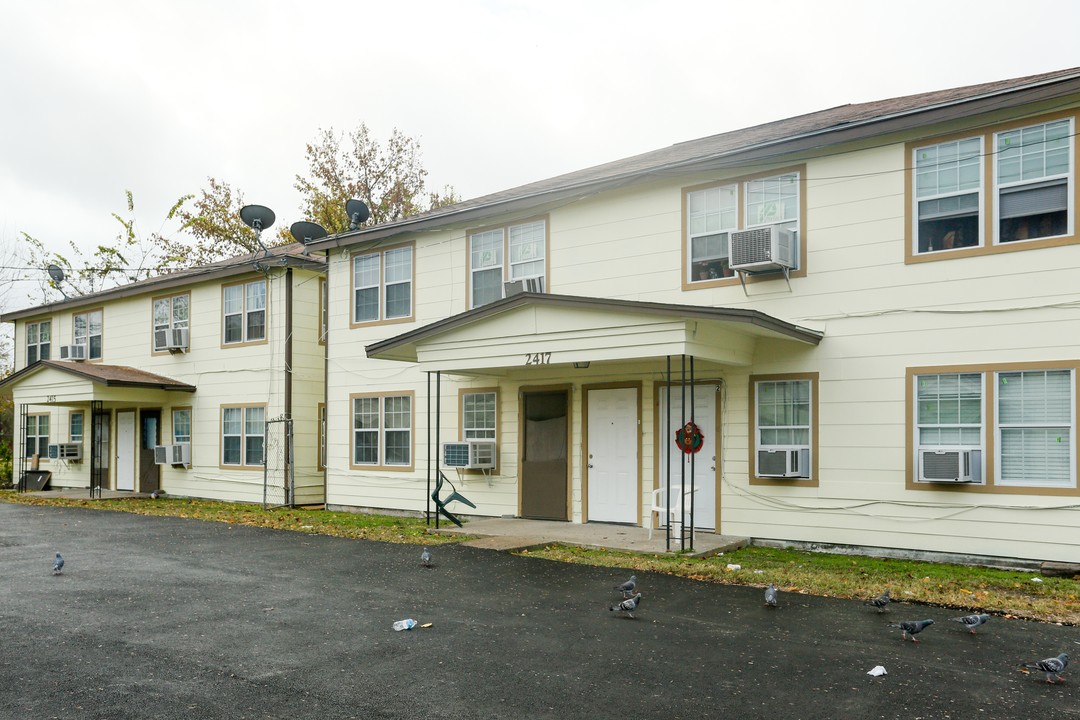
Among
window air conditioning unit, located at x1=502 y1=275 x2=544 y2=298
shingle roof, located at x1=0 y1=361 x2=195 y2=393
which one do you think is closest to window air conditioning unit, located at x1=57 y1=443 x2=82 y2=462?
shingle roof, located at x1=0 y1=361 x2=195 y2=393

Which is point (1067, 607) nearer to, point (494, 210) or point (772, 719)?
point (772, 719)

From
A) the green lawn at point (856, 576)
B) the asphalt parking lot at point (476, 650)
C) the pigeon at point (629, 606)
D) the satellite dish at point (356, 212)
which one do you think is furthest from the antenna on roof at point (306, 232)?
the pigeon at point (629, 606)

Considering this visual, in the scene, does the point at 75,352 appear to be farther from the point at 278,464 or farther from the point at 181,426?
the point at 278,464

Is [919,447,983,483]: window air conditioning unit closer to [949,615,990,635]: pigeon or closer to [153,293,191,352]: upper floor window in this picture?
[949,615,990,635]: pigeon

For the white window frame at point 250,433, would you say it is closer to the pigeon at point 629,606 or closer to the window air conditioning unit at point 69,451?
the window air conditioning unit at point 69,451

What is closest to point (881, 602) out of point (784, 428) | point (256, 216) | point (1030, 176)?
point (784, 428)

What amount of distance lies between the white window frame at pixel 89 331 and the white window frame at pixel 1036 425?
21.6 m

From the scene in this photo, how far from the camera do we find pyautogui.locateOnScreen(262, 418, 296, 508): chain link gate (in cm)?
1845

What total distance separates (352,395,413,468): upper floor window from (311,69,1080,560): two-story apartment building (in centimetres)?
141

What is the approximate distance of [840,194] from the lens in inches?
441

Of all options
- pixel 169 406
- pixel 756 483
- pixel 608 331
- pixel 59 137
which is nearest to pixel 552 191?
pixel 608 331

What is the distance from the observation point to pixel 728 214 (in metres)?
12.1

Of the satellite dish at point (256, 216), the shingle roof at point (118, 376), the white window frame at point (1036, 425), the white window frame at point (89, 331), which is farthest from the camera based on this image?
the white window frame at point (89, 331)

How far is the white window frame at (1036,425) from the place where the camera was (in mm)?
9562
